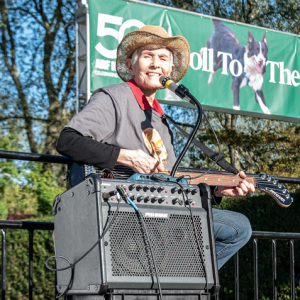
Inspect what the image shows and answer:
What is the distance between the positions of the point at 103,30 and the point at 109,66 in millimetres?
524

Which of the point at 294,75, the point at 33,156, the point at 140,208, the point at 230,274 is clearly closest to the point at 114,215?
the point at 140,208

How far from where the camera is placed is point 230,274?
805 centimetres

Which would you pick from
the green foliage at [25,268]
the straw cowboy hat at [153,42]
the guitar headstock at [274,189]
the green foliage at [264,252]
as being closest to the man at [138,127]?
the straw cowboy hat at [153,42]

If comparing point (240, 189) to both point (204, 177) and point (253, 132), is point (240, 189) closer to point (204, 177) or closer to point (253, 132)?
point (204, 177)

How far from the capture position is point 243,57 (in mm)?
8625

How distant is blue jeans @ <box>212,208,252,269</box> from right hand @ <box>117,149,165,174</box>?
474 millimetres

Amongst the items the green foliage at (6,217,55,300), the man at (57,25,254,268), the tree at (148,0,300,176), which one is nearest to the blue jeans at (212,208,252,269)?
the man at (57,25,254,268)

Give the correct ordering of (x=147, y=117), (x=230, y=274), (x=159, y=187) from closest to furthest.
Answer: (x=159, y=187)
(x=147, y=117)
(x=230, y=274)

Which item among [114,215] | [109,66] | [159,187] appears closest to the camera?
[114,215]

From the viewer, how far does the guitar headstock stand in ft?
10.2

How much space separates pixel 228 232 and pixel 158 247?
68 cm

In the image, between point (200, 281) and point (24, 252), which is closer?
point (200, 281)

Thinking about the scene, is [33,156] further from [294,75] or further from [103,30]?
[294,75]

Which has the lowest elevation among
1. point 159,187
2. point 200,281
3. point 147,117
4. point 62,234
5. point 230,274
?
point 230,274
